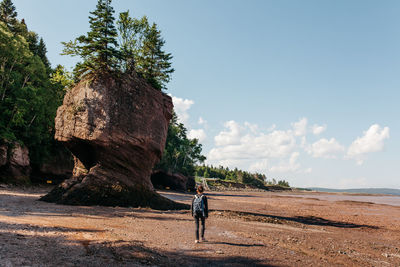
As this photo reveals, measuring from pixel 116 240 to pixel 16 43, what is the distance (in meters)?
34.4

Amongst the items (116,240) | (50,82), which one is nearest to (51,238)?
(116,240)

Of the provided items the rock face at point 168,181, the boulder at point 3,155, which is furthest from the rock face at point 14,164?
the rock face at point 168,181

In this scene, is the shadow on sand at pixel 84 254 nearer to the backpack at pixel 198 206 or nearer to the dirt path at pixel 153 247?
the dirt path at pixel 153 247

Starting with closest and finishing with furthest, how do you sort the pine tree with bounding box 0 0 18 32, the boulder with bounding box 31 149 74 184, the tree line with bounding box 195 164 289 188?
the boulder with bounding box 31 149 74 184 < the pine tree with bounding box 0 0 18 32 < the tree line with bounding box 195 164 289 188

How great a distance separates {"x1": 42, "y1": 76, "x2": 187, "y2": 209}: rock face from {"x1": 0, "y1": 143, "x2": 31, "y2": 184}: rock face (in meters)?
11.9

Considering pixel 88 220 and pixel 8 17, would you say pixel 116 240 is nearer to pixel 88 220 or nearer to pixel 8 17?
pixel 88 220

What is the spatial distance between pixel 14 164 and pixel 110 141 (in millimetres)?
17451

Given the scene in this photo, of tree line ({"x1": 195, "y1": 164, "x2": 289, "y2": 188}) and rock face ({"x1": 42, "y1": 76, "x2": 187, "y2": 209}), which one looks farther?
tree line ({"x1": 195, "y1": 164, "x2": 289, "y2": 188})

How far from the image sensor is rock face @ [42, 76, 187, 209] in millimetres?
17031

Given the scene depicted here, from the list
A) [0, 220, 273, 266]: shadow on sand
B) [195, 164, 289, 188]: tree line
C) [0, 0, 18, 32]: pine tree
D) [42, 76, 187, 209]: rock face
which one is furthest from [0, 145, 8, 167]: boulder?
[195, 164, 289, 188]: tree line

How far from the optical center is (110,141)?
17625 mm

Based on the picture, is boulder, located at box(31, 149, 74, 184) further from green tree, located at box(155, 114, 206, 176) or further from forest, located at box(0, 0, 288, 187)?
green tree, located at box(155, 114, 206, 176)

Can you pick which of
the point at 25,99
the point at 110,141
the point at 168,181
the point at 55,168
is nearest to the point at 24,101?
the point at 25,99

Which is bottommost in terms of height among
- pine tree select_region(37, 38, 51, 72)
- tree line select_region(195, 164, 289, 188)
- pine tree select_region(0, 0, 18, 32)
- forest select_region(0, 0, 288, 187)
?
tree line select_region(195, 164, 289, 188)
